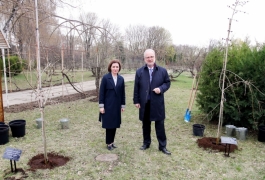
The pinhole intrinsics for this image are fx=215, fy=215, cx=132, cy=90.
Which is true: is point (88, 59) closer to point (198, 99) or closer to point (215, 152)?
point (198, 99)

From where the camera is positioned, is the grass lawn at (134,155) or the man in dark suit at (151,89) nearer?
the grass lawn at (134,155)

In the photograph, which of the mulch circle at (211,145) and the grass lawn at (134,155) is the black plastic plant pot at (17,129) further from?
the mulch circle at (211,145)

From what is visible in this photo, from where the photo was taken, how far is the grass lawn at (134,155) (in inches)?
121

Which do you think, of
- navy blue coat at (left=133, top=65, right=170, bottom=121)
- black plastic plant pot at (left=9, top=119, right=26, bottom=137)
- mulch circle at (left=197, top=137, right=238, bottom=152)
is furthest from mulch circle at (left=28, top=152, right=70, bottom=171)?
mulch circle at (left=197, top=137, right=238, bottom=152)

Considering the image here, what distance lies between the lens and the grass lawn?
3074 mm

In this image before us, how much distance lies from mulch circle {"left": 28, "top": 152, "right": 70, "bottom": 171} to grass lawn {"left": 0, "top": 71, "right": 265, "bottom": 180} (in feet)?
0.29

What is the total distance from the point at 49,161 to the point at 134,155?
4.50 ft

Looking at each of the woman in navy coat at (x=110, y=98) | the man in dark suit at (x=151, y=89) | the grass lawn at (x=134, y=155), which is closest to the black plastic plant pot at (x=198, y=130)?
the grass lawn at (x=134, y=155)

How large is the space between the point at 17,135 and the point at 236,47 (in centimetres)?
553

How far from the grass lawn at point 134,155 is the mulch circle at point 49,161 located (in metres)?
0.09

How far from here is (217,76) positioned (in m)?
5.38

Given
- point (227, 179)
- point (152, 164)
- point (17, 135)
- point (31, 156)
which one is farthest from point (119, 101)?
point (17, 135)

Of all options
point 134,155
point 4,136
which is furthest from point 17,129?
point 134,155

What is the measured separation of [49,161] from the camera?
3.33 m
